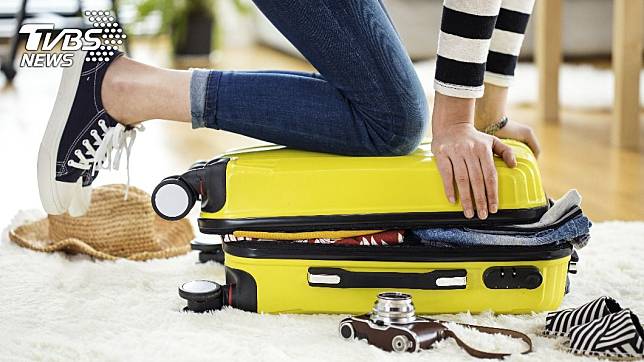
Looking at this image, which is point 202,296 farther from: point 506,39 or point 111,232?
point 506,39

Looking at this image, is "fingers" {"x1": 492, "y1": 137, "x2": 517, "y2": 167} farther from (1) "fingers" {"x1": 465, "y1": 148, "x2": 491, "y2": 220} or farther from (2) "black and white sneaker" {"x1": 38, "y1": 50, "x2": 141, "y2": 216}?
(2) "black and white sneaker" {"x1": 38, "y1": 50, "x2": 141, "y2": 216}

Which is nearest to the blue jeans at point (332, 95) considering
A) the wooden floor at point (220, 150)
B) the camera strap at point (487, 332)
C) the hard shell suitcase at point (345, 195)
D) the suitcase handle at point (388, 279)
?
the hard shell suitcase at point (345, 195)

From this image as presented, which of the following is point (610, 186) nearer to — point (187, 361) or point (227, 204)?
point (227, 204)

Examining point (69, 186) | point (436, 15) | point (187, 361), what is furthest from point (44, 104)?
point (187, 361)

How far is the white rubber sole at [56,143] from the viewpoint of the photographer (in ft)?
4.93

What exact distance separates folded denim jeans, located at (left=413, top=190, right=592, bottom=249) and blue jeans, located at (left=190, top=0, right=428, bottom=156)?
19 centimetres

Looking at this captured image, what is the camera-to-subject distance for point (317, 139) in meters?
1.46

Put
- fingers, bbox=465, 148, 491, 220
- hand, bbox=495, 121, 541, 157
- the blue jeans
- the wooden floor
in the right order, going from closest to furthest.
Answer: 1. fingers, bbox=465, 148, 491, 220
2. the blue jeans
3. hand, bbox=495, 121, 541, 157
4. the wooden floor

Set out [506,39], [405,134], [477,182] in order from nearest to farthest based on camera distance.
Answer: [477,182] → [405,134] → [506,39]

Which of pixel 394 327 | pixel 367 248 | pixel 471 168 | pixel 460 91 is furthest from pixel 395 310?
pixel 460 91

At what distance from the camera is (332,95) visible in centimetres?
149

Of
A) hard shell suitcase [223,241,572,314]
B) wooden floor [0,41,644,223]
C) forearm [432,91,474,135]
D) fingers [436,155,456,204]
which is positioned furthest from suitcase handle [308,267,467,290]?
wooden floor [0,41,644,223]

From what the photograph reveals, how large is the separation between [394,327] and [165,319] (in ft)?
1.09

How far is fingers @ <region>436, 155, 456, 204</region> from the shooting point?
1.31 m
